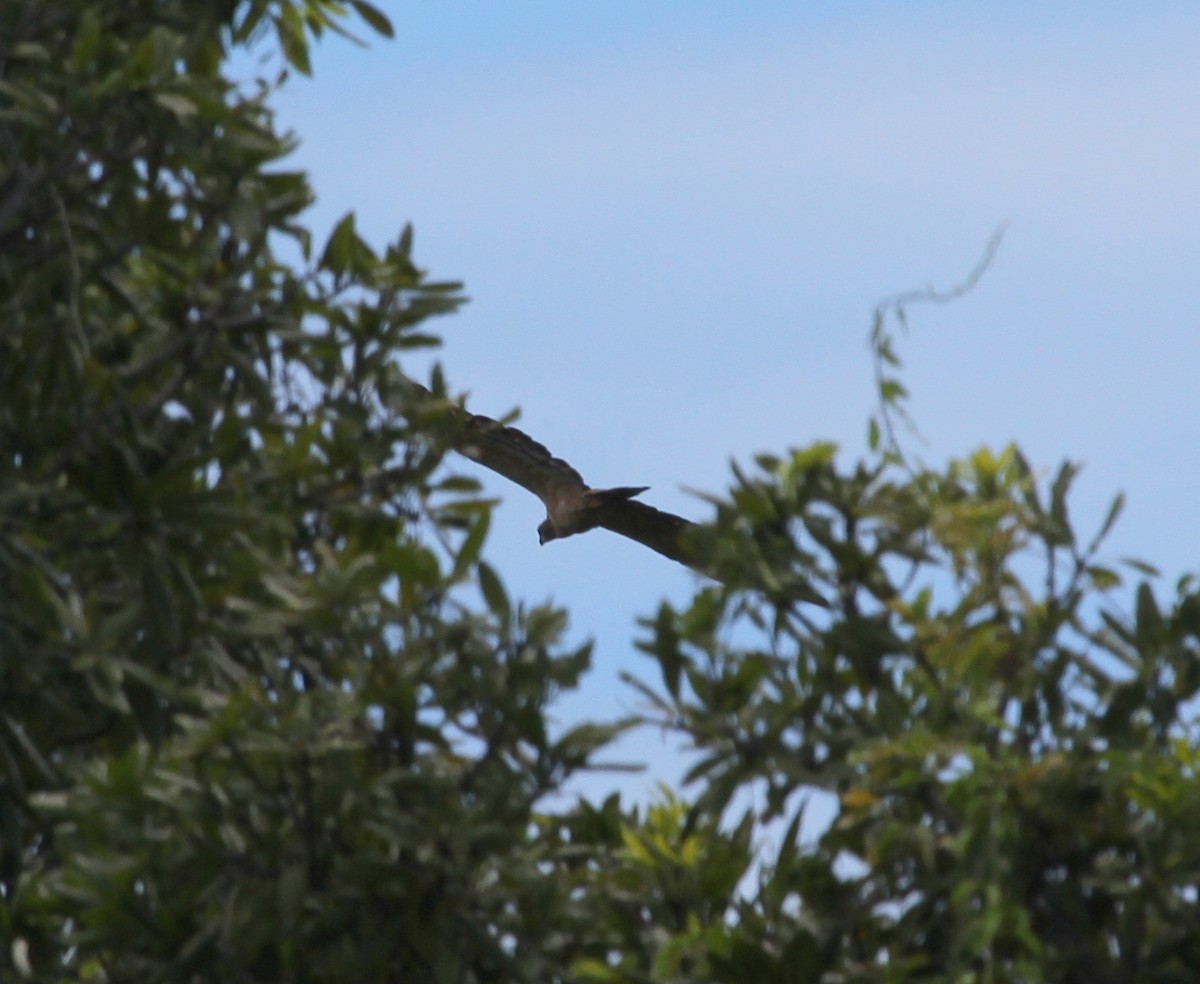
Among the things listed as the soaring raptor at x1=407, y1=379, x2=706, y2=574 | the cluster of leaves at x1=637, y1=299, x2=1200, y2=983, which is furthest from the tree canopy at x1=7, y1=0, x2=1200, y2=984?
the soaring raptor at x1=407, y1=379, x2=706, y2=574

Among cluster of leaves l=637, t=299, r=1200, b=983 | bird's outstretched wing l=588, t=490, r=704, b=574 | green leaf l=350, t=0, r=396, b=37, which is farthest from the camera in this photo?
bird's outstretched wing l=588, t=490, r=704, b=574

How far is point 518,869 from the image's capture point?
224 inches

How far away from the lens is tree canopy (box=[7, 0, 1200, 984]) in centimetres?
503

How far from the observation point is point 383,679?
5688 millimetres

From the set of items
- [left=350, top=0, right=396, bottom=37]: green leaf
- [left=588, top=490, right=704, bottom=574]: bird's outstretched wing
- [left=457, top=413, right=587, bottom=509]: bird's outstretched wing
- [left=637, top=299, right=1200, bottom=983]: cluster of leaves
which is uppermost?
[left=350, top=0, right=396, bottom=37]: green leaf

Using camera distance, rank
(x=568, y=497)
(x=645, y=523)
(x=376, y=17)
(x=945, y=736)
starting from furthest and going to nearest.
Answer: (x=568, y=497) → (x=645, y=523) → (x=376, y=17) → (x=945, y=736)

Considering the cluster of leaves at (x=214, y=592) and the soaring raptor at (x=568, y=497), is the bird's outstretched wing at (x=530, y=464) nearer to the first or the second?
the soaring raptor at (x=568, y=497)

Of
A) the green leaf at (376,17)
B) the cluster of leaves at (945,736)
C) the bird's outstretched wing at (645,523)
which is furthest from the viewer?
the bird's outstretched wing at (645,523)

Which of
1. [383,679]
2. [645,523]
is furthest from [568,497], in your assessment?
[383,679]

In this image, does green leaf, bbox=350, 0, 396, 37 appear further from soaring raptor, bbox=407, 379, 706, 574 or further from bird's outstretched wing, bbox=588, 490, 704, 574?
bird's outstretched wing, bbox=588, 490, 704, 574

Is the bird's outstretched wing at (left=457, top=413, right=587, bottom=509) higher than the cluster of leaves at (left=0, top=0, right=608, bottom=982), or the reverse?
the bird's outstretched wing at (left=457, top=413, right=587, bottom=509)

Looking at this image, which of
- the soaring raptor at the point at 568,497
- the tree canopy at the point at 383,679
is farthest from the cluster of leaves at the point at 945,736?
the soaring raptor at the point at 568,497

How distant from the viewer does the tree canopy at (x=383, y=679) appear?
16.5ft

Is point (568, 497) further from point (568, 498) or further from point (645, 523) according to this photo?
point (645, 523)
